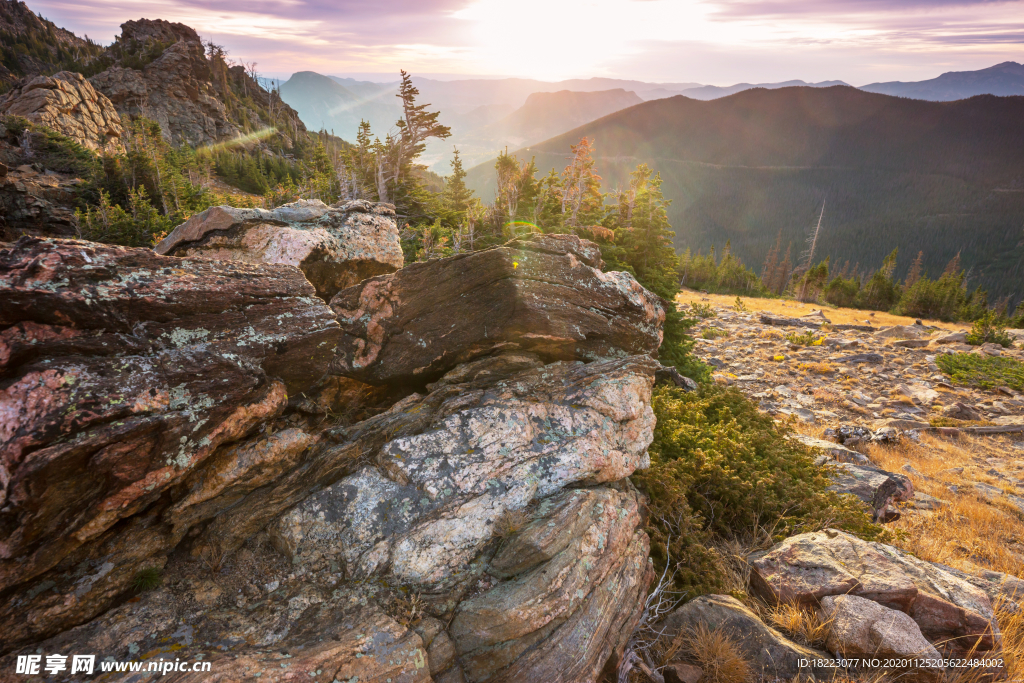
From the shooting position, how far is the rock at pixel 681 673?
6160mm

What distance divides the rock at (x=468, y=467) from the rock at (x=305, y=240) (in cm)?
360

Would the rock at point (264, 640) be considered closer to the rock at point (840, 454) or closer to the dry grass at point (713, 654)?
the dry grass at point (713, 654)

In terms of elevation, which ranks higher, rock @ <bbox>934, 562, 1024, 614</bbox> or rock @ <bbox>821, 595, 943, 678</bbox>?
rock @ <bbox>821, 595, 943, 678</bbox>

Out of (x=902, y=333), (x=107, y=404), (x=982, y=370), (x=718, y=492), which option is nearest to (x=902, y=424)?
(x=982, y=370)

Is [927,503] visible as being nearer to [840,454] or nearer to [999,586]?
[840,454]

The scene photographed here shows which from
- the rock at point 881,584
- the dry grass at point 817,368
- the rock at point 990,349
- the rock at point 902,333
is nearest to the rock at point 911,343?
the rock at point 990,349

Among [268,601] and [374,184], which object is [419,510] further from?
[374,184]

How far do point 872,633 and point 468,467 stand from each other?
640 cm

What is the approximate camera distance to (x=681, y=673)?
6227mm

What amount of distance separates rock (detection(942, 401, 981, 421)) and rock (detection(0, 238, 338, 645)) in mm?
26408

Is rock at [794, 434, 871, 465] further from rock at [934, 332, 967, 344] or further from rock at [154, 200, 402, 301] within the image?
rock at [934, 332, 967, 344]

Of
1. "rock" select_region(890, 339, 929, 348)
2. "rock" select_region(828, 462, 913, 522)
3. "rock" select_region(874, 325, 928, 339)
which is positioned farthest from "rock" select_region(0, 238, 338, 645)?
"rock" select_region(874, 325, 928, 339)

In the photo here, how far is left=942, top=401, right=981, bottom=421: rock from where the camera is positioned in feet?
61.9

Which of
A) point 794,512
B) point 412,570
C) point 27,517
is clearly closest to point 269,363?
point 27,517
